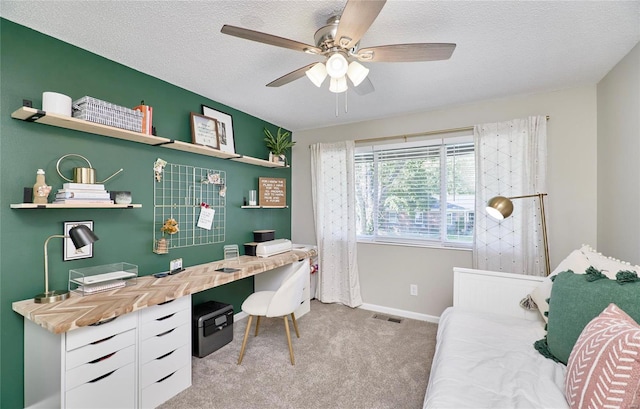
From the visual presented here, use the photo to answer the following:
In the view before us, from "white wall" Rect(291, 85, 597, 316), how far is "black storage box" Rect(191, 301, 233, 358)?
1.68m

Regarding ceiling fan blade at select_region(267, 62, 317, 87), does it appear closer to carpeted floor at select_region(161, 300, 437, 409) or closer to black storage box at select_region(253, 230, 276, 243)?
black storage box at select_region(253, 230, 276, 243)

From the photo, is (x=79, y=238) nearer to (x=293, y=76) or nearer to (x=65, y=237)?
(x=65, y=237)

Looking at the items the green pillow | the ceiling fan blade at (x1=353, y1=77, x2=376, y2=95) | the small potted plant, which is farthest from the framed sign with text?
the green pillow

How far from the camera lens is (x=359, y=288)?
3607 mm

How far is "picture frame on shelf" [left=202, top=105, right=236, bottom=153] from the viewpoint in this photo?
286 cm

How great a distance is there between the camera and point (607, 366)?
95cm

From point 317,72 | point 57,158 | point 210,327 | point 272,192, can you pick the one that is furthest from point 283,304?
point 57,158

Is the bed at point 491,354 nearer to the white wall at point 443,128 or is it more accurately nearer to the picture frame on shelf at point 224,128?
the white wall at point 443,128

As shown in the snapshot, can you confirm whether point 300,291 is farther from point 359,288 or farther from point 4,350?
point 4,350

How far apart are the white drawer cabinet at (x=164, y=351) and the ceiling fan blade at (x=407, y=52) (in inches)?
79.2

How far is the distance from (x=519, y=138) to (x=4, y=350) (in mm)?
4220

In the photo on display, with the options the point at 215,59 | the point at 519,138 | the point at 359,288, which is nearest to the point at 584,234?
the point at 519,138

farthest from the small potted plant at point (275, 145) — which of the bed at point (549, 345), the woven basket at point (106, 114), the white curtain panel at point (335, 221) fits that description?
the bed at point (549, 345)

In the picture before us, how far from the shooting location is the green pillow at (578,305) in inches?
48.7
